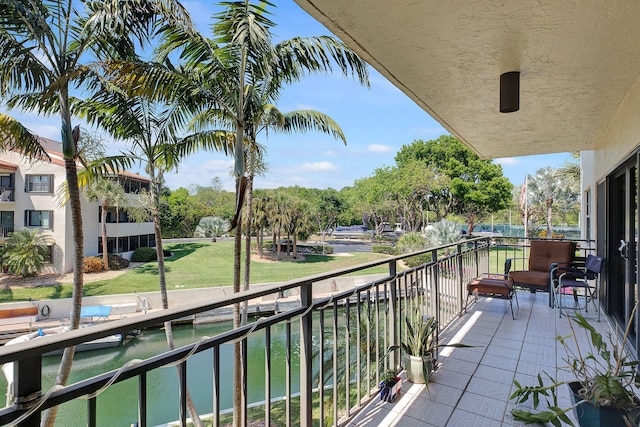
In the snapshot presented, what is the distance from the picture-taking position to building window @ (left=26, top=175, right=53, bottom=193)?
18.6 meters

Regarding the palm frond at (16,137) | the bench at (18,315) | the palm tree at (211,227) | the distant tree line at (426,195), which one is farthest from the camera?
the palm tree at (211,227)

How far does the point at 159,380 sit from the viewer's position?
10336 millimetres

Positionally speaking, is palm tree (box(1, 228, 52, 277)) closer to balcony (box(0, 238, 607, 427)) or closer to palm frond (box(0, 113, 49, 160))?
palm frond (box(0, 113, 49, 160))

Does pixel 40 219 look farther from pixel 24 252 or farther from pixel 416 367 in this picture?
pixel 416 367

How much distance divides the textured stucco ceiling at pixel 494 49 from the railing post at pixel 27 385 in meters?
1.87

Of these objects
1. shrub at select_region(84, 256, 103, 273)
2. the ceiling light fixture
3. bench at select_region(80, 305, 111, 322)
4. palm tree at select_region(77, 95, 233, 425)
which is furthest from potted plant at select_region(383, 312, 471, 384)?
shrub at select_region(84, 256, 103, 273)

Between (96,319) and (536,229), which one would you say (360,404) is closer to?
(96,319)

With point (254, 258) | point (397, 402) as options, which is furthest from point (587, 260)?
point (254, 258)

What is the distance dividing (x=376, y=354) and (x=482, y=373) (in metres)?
1.17

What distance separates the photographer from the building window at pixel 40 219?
60.4 ft

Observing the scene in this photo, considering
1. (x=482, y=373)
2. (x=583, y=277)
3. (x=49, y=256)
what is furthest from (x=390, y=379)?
(x=49, y=256)

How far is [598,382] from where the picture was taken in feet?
5.82

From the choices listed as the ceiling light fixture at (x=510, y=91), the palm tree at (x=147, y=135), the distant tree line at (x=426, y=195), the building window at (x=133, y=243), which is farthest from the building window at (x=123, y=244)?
the ceiling light fixture at (x=510, y=91)

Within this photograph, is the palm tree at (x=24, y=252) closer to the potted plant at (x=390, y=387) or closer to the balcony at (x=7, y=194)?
the balcony at (x=7, y=194)
